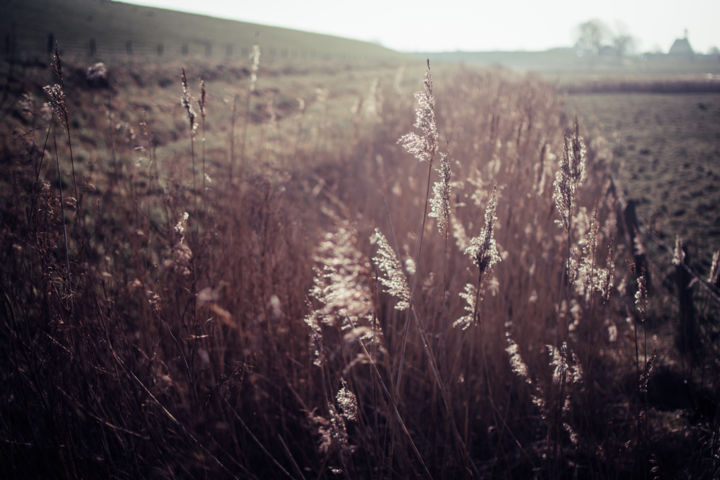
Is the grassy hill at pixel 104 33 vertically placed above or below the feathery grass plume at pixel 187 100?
above

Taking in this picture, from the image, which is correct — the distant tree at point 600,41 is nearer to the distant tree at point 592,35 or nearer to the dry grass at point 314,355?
the distant tree at point 592,35

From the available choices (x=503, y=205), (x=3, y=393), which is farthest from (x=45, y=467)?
(x=503, y=205)

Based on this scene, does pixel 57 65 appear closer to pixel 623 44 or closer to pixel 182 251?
pixel 182 251

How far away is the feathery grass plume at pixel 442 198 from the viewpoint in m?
1.29

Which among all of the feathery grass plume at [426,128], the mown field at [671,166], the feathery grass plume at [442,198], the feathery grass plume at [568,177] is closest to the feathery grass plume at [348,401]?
the feathery grass plume at [442,198]

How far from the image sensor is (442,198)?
51.3 inches

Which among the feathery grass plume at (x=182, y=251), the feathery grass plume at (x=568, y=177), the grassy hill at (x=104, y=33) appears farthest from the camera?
the grassy hill at (x=104, y=33)

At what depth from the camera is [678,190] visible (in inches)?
266

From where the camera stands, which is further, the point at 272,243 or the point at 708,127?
the point at 708,127

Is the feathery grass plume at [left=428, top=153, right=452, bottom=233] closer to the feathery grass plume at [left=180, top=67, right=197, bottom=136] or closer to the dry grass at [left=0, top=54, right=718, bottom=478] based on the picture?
the dry grass at [left=0, top=54, right=718, bottom=478]

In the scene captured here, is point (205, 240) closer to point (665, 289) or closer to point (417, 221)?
point (417, 221)

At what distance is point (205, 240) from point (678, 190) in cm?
793

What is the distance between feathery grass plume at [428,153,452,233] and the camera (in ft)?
4.24

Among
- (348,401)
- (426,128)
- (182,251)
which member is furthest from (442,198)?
(182,251)
